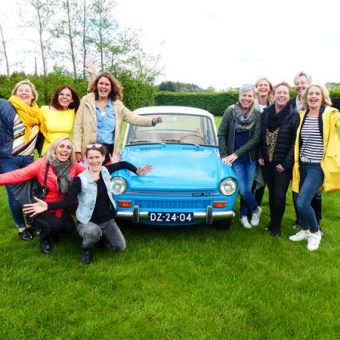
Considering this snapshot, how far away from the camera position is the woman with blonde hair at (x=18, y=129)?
436 centimetres

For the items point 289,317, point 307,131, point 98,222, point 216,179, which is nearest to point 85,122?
point 98,222

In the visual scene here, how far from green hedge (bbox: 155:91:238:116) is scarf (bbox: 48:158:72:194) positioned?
3390cm

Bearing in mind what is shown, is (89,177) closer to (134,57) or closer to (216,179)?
(216,179)

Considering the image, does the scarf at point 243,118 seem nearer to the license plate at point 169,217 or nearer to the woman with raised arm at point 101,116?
the woman with raised arm at point 101,116

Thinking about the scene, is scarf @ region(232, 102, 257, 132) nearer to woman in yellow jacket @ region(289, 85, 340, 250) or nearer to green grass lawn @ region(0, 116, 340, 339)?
woman in yellow jacket @ region(289, 85, 340, 250)

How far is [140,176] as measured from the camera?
14.7 ft

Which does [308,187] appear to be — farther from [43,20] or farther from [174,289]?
[43,20]

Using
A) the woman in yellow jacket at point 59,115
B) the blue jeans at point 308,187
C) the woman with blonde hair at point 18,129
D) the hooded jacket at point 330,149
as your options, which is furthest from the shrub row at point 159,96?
the hooded jacket at point 330,149

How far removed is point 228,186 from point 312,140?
1171mm

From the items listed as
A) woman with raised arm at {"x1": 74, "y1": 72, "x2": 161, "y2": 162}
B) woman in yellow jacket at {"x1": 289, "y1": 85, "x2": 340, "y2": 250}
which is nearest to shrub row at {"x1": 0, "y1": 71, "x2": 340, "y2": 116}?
woman with raised arm at {"x1": 74, "y1": 72, "x2": 161, "y2": 162}

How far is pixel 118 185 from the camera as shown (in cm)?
437

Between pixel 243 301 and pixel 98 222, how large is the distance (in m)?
1.83

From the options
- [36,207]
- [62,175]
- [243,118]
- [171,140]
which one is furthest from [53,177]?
[243,118]

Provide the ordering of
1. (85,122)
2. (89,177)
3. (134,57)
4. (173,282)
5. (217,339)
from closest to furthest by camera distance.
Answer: (217,339)
(173,282)
(89,177)
(85,122)
(134,57)
